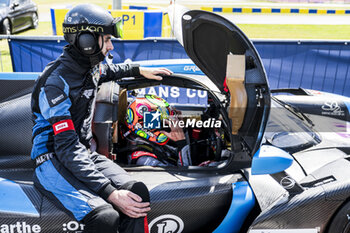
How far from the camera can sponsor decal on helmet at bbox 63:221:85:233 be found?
83.4 inches

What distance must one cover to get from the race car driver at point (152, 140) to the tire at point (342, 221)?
40.9 inches

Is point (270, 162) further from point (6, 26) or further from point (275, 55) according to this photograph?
point (6, 26)

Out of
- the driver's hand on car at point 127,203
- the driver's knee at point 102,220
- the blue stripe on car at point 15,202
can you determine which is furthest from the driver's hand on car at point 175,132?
the blue stripe on car at point 15,202

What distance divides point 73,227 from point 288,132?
1.82 meters

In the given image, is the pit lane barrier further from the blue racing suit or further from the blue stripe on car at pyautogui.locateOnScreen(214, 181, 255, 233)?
the blue stripe on car at pyautogui.locateOnScreen(214, 181, 255, 233)

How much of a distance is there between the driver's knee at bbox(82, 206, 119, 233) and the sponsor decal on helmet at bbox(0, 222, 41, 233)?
0.33 meters

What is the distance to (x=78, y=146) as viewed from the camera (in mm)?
2102

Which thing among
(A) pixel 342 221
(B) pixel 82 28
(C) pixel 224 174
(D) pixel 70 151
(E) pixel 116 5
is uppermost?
(B) pixel 82 28

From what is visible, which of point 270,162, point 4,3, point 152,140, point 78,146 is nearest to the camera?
point 270,162

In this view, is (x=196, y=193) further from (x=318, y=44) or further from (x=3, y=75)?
(x=318, y=44)

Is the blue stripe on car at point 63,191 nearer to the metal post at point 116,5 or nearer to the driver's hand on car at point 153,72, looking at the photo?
the driver's hand on car at point 153,72

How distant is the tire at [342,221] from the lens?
7.07ft

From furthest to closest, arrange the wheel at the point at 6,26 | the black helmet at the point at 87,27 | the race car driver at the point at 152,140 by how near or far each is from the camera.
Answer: the wheel at the point at 6,26 → the race car driver at the point at 152,140 → the black helmet at the point at 87,27

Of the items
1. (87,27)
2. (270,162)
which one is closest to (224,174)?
(270,162)
